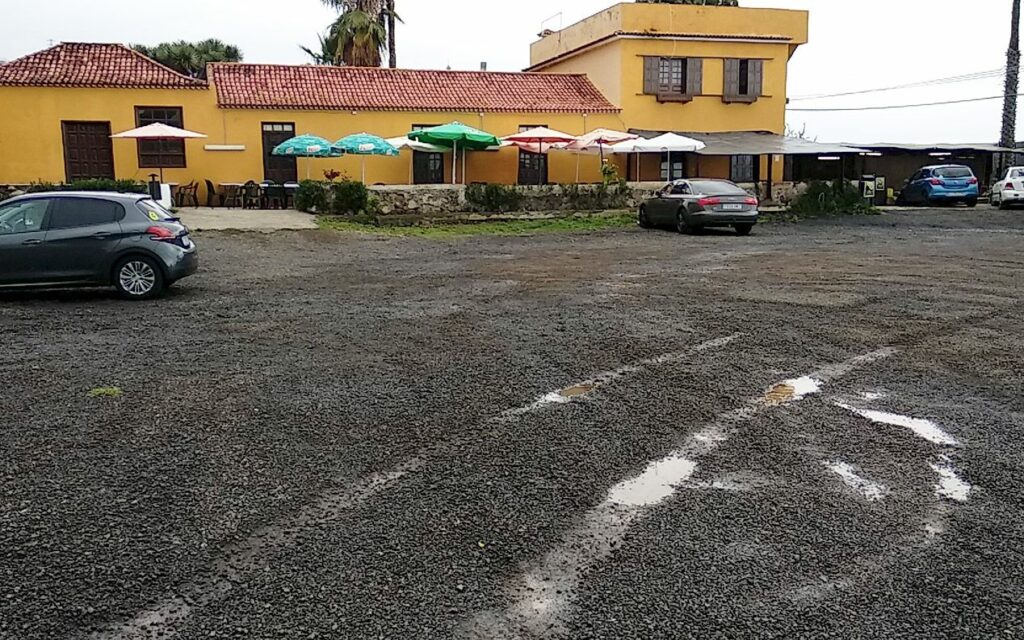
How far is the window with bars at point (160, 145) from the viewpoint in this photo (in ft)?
92.6

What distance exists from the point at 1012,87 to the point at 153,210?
37.6 meters

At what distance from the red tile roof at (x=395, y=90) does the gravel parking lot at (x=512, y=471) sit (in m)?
19.6

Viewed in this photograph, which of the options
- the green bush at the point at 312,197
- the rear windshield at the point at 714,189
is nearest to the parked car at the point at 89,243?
the green bush at the point at 312,197

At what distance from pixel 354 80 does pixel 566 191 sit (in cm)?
892

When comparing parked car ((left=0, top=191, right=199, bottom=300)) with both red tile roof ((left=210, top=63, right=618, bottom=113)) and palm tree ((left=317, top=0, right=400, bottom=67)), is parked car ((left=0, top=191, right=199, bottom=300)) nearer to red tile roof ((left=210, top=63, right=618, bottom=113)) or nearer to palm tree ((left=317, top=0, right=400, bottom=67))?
red tile roof ((left=210, top=63, right=618, bottom=113))

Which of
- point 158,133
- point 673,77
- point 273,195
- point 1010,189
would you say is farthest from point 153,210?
point 1010,189

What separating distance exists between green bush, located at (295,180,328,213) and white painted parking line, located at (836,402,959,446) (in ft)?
64.4

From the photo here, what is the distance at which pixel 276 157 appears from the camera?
29172 millimetres

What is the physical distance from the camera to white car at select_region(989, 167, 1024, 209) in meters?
29.8

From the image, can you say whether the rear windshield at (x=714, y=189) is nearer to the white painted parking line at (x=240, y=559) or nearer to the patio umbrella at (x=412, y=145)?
the patio umbrella at (x=412, y=145)

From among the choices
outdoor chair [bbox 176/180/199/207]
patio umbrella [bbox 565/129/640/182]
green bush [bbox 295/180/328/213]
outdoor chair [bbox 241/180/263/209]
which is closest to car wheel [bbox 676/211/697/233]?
patio umbrella [bbox 565/129/640/182]

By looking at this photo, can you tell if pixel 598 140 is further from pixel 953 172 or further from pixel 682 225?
pixel 953 172

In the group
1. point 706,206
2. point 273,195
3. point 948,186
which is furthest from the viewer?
point 948,186

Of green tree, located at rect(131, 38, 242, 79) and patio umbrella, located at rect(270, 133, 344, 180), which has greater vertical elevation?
green tree, located at rect(131, 38, 242, 79)
